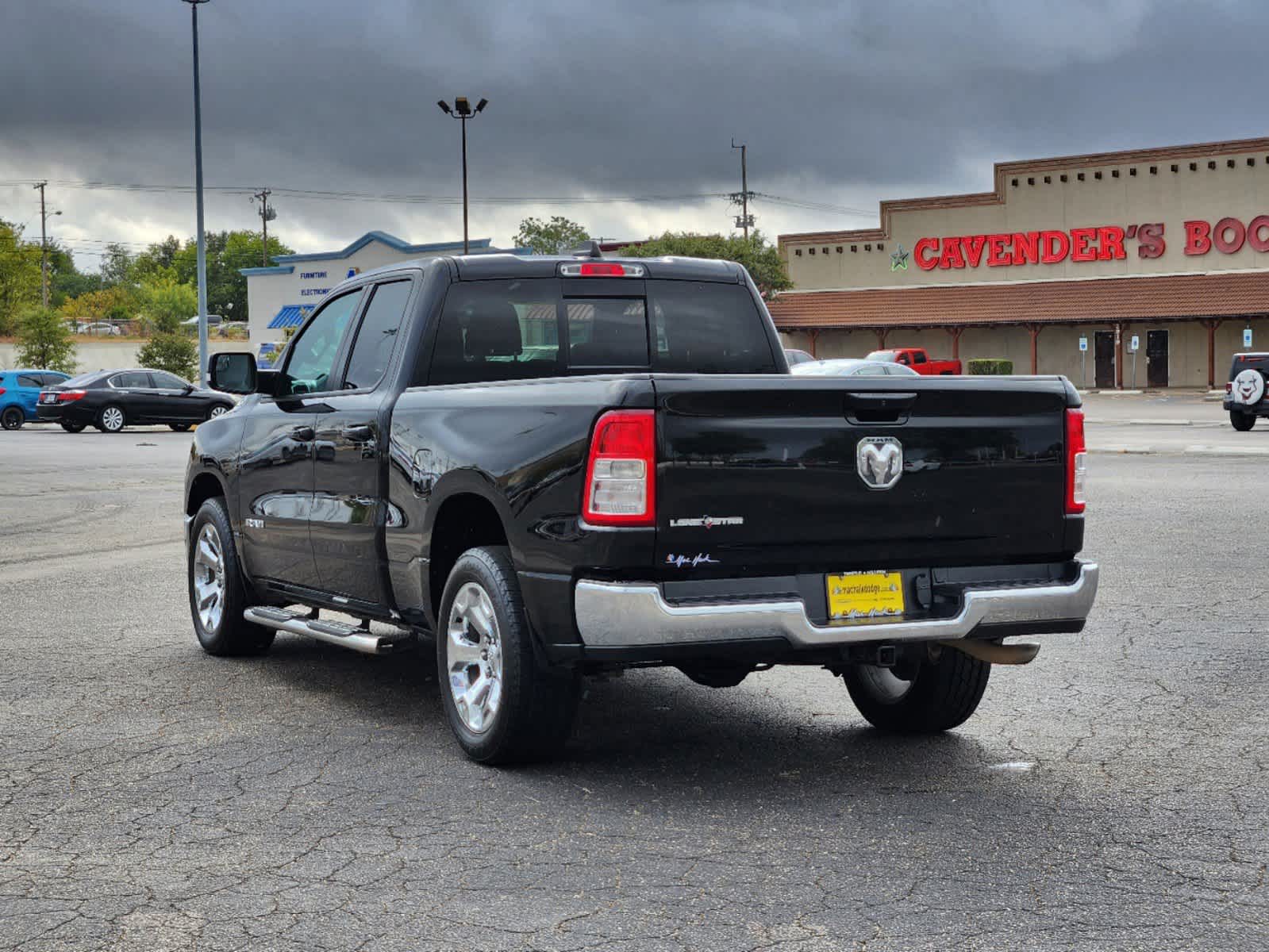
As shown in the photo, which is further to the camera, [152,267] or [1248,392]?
[152,267]

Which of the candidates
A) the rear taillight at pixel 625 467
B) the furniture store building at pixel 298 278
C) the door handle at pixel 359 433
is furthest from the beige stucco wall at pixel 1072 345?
the rear taillight at pixel 625 467

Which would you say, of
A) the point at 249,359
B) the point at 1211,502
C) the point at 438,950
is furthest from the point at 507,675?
the point at 1211,502

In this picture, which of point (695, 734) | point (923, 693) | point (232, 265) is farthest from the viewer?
point (232, 265)

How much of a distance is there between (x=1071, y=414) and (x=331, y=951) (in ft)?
11.5

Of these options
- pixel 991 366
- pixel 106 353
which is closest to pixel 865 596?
pixel 991 366

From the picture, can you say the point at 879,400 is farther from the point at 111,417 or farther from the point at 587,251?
the point at 111,417

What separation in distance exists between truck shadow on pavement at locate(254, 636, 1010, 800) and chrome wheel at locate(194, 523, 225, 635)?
1.36ft

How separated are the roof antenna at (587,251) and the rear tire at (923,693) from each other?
234 centimetres

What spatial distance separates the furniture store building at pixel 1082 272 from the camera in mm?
60594

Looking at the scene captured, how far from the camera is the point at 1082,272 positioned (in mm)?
64375

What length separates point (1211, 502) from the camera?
16734mm

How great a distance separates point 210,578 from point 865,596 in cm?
458

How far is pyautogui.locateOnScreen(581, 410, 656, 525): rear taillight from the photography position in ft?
17.2

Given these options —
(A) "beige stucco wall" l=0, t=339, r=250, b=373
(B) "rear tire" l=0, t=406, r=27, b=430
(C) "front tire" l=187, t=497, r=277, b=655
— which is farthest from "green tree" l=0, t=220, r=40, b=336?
(C) "front tire" l=187, t=497, r=277, b=655
